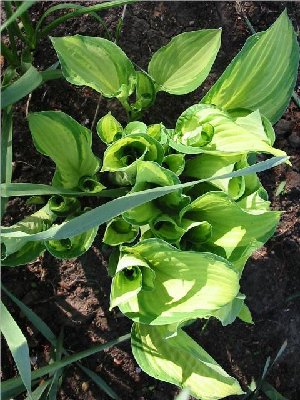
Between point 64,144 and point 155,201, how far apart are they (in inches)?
7.4

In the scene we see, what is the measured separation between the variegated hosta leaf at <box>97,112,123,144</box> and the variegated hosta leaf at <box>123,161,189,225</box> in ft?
0.44

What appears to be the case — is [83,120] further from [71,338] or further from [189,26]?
[71,338]

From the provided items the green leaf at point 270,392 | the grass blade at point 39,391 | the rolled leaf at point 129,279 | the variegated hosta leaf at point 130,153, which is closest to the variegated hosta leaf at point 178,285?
the rolled leaf at point 129,279

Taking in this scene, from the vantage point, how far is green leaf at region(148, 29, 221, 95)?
1.12 meters

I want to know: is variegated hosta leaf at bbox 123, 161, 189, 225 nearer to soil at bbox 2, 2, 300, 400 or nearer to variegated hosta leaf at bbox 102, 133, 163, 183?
variegated hosta leaf at bbox 102, 133, 163, 183

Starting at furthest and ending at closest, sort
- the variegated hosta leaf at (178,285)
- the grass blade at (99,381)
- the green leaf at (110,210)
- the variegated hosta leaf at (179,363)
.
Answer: the grass blade at (99,381), the variegated hosta leaf at (179,363), the variegated hosta leaf at (178,285), the green leaf at (110,210)

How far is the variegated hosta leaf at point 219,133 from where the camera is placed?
3.27 feet

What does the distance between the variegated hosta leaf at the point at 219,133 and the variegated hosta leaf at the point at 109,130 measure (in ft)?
0.34

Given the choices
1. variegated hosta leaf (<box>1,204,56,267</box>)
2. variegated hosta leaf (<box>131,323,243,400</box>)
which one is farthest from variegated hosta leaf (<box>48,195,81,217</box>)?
variegated hosta leaf (<box>131,323,243,400</box>)

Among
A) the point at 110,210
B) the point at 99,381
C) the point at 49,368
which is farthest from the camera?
the point at 99,381

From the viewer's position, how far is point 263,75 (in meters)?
1.10

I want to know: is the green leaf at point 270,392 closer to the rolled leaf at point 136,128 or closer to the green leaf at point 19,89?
the rolled leaf at point 136,128

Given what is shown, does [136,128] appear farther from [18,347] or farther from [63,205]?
[18,347]

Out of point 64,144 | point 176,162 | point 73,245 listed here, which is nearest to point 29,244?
point 73,245
